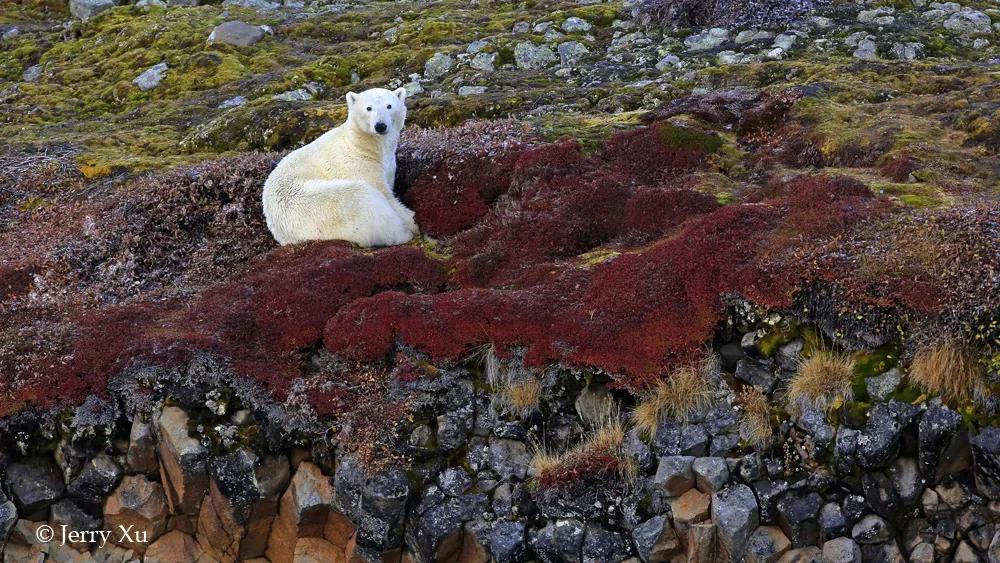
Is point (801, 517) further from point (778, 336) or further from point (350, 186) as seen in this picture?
point (350, 186)

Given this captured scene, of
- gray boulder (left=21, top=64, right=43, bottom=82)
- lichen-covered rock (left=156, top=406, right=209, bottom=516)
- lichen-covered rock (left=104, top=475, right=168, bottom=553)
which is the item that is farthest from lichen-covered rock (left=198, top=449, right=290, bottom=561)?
Answer: gray boulder (left=21, top=64, right=43, bottom=82)

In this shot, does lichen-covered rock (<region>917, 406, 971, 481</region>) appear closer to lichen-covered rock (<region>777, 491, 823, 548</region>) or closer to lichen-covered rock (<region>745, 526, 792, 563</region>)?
lichen-covered rock (<region>777, 491, 823, 548</region>)

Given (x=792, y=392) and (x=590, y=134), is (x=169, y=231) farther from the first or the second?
(x=792, y=392)

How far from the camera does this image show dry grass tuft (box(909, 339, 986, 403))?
941cm

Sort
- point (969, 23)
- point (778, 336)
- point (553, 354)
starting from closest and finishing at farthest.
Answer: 1. point (778, 336)
2. point (553, 354)
3. point (969, 23)

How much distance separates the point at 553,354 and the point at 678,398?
1.61m

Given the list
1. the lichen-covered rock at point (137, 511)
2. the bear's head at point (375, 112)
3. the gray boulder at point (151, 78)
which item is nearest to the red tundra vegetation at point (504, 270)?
the bear's head at point (375, 112)

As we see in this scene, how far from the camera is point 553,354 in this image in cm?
1109

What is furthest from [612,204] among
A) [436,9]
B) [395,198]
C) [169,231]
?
[436,9]

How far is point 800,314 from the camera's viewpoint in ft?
35.0

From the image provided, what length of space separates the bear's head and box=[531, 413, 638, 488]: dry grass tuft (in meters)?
7.74

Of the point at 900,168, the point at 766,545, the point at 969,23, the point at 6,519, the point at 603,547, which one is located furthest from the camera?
the point at 969,23

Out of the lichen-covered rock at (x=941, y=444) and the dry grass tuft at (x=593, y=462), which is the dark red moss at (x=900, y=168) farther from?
the dry grass tuft at (x=593, y=462)

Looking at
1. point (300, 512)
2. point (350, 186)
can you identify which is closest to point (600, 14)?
point (350, 186)
